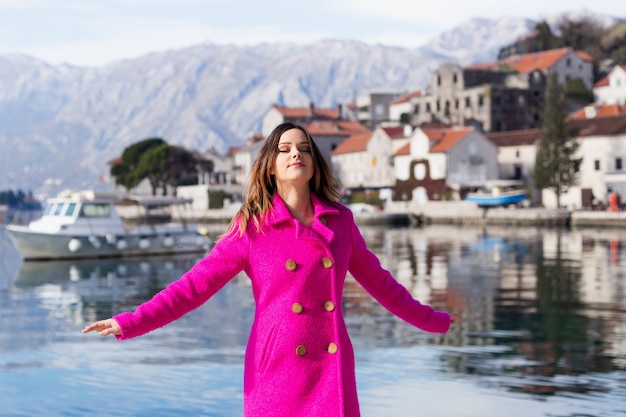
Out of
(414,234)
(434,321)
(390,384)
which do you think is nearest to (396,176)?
(414,234)

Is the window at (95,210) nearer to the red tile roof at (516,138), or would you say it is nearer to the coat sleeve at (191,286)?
the coat sleeve at (191,286)

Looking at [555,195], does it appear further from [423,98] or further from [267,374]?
[267,374]

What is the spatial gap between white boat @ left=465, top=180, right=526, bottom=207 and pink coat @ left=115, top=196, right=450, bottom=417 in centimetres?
6832

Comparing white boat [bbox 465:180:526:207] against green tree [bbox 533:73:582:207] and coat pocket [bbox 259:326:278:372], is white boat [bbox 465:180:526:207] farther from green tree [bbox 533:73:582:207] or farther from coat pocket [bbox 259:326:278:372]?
coat pocket [bbox 259:326:278:372]

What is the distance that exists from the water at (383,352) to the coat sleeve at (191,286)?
5630mm

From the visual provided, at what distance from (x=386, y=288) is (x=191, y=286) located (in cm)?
90

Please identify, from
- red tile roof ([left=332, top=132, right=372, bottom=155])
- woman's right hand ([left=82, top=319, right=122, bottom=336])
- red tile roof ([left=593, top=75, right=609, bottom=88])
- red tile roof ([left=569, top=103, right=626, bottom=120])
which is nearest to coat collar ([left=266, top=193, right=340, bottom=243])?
woman's right hand ([left=82, top=319, right=122, bottom=336])

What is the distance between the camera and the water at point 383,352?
10180 millimetres

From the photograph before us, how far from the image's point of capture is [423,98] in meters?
104

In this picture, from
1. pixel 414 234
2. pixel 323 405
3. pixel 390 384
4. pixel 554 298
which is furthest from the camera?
pixel 414 234

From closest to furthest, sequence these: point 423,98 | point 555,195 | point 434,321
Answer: point 434,321 < point 555,195 < point 423,98

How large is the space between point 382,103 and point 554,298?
100m

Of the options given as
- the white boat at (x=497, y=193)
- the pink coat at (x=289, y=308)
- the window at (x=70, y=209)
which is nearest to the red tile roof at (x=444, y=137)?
the white boat at (x=497, y=193)

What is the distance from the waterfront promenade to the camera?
60.4 m
